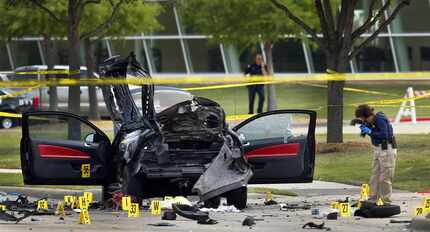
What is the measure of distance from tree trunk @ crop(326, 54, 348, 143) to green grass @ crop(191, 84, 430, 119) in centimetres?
397

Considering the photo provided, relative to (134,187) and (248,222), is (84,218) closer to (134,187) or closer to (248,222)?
(134,187)

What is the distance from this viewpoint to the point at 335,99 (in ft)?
64.3

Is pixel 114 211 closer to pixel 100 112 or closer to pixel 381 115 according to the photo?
pixel 381 115

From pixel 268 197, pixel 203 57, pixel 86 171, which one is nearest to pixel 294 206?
pixel 268 197

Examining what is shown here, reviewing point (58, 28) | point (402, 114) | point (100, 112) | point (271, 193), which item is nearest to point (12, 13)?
point (58, 28)

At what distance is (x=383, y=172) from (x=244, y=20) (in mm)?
15099

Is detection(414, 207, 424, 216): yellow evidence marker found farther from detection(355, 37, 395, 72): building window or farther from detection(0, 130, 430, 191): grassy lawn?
detection(355, 37, 395, 72): building window

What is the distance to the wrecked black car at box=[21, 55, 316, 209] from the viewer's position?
39.2 ft

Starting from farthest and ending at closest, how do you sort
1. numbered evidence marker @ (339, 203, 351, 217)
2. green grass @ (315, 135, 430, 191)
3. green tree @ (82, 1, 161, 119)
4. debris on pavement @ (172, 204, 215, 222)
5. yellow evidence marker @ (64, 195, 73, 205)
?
green tree @ (82, 1, 161, 119) → green grass @ (315, 135, 430, 191) → yellow evidence marker @ (64, 195, 73, 205) → numbered evidence marker @ (339, 203, 351, 217) → debris on pavement @ (172, 204, 215, 222)

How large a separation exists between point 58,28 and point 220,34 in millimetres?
4522

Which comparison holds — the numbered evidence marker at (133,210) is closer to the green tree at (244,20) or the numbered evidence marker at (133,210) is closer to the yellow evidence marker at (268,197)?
the yellow evidence marker at (268,197)

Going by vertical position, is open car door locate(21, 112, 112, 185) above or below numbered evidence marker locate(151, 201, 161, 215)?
above

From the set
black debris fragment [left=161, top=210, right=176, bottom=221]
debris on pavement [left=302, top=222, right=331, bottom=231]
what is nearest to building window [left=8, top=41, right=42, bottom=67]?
black debris fragment [left=161, top=210, right=176, bottom=221]

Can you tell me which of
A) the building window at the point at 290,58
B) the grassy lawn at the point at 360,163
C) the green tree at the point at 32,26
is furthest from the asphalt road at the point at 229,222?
the building window at the point at 290,58
